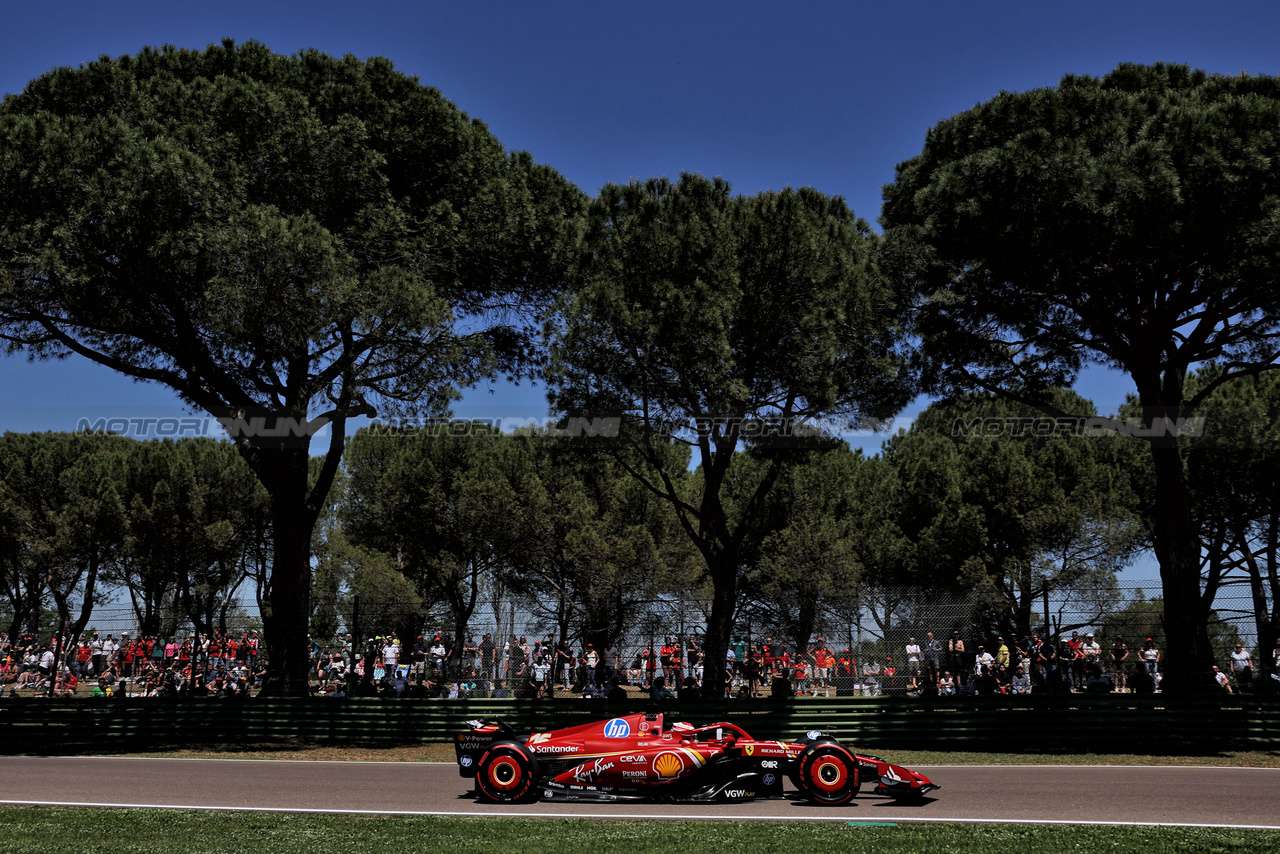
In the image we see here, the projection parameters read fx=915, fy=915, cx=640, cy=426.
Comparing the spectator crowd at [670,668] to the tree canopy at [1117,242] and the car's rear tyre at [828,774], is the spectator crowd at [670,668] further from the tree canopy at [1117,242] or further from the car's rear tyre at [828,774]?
the car's rear tyre at [828,774]

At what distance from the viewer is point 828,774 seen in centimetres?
894

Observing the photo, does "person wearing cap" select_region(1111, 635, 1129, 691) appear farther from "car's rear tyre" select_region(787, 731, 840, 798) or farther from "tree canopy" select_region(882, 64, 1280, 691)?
"car's rear tyre" select_region(787, 731, 840, 798)

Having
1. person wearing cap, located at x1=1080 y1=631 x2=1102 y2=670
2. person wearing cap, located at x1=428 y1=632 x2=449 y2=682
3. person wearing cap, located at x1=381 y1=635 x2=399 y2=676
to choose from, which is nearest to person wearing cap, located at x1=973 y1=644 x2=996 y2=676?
person wearing cap, located at x1=1080 y1=631 x2=1102 y2=670

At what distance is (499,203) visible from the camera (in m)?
18.0

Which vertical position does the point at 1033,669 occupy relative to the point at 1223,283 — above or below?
below

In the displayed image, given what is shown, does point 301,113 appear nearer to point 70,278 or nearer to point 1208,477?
point 70,278

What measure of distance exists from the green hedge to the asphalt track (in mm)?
2027

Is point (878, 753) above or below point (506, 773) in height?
below

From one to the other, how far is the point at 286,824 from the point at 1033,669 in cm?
1218

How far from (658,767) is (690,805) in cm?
59

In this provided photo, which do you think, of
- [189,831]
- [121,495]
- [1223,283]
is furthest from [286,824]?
[121,495]

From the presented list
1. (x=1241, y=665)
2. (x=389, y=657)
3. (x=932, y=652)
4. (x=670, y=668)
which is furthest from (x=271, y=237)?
(x=1241, y=665)

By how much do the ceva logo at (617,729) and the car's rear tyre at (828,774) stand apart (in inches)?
68.0

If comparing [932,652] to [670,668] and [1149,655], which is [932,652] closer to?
[1149,655]
